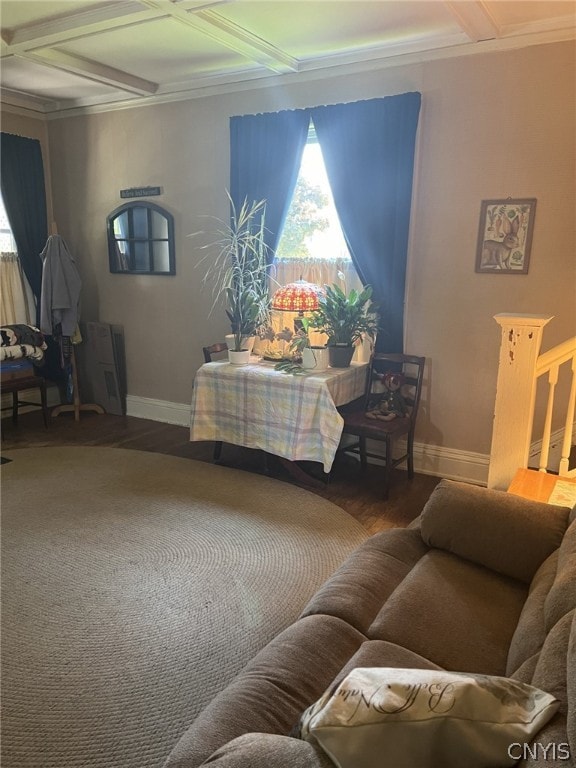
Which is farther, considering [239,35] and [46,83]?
[46,83]

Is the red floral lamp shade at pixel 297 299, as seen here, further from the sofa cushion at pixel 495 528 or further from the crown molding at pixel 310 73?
the sofa cushion at pixel 495 528

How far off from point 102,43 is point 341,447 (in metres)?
3.01

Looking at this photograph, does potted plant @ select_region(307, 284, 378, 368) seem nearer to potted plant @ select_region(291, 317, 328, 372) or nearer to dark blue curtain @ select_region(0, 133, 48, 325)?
potted plant @ select_region(291, 317, 328, 372)

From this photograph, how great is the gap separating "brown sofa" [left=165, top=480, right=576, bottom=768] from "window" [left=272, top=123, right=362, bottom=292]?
2.24m

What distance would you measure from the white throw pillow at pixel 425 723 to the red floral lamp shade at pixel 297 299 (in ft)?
9.25

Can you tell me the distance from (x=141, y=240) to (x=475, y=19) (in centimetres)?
299

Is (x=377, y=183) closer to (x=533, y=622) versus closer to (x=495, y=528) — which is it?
(x=495, y=528)

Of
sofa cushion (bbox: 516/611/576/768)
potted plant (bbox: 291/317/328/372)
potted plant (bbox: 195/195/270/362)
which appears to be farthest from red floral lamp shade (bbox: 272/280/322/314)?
sofa cushion (bbox: 516/611/576/768)

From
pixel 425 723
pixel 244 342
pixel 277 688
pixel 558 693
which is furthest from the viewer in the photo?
pixel 244 342

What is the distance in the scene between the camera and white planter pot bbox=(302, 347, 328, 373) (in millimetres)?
3631

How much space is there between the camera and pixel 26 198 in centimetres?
497

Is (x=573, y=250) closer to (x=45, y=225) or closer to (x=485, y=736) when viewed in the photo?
(x=485, y=736)

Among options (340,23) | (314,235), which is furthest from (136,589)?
(340,23)

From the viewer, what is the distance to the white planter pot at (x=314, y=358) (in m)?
3.63
